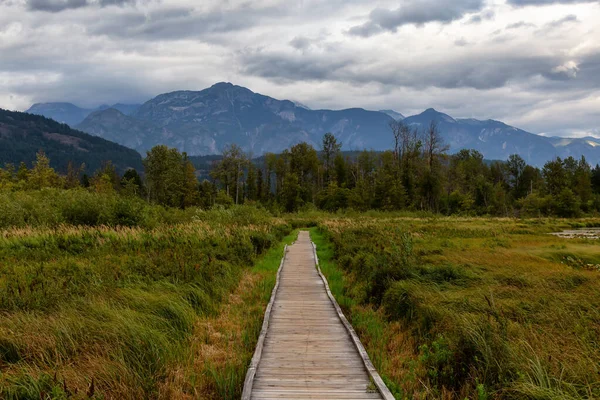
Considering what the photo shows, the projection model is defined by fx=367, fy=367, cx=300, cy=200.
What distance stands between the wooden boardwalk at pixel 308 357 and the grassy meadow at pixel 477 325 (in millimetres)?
542

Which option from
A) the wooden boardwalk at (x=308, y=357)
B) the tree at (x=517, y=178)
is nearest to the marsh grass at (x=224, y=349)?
the wooden boardwalk at (x=308, y=357)

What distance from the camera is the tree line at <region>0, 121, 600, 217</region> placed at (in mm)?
65000

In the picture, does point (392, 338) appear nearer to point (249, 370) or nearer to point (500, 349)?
point (500, 349)

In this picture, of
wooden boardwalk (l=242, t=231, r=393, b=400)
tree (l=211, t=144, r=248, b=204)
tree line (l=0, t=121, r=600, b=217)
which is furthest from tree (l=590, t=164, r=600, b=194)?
wooden boardwalk (l=242, t=231, r=393, b=400)

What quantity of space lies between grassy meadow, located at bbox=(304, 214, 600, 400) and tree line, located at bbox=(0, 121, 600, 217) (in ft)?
168

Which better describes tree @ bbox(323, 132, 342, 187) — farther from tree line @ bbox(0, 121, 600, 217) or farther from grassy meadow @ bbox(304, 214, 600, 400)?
grassy meadow @ bbox(304, 214, 600, 400)

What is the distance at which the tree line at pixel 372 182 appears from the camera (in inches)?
2559

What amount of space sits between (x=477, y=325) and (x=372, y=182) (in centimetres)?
7335

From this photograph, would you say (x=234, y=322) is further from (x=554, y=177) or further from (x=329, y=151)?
(x=554, y=177)

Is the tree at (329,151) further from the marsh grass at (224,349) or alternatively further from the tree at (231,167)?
the marsh grass at (224,349)

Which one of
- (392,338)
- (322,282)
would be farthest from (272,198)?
(392,338)

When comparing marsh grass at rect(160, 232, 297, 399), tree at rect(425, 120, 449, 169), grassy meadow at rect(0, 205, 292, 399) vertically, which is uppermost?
tree at rect(425, 120, 449, 169)

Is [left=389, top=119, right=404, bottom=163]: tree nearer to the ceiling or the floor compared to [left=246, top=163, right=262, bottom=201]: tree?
nearer to the ceiling

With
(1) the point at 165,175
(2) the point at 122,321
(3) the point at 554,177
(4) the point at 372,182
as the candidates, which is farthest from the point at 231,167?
(2) the point at 122,321
